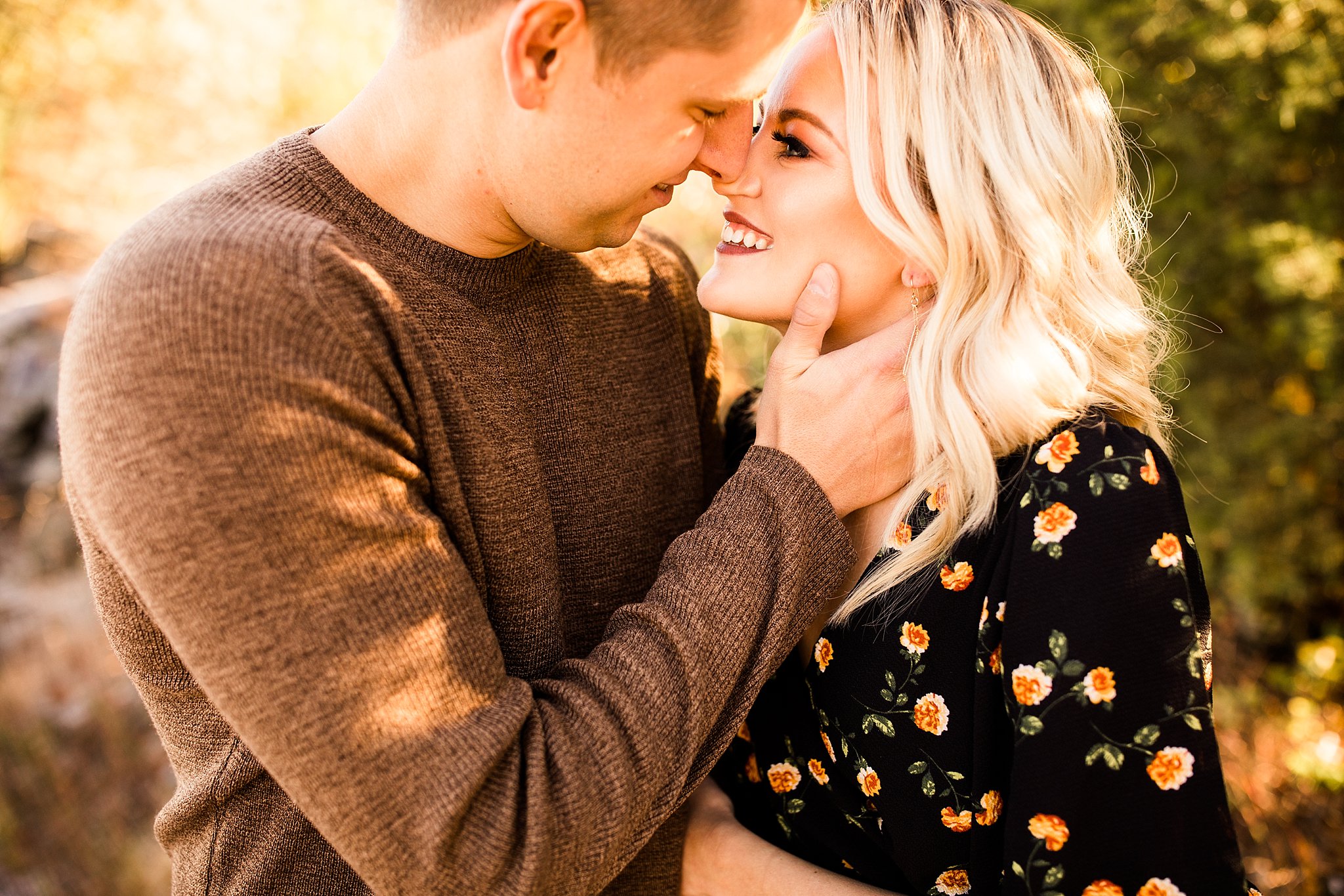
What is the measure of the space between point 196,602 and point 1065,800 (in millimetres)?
1217

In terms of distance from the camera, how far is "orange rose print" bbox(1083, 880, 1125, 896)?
4.64 feet

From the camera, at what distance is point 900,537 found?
1.71 meters

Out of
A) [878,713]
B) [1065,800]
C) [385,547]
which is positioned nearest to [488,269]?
[385,547]

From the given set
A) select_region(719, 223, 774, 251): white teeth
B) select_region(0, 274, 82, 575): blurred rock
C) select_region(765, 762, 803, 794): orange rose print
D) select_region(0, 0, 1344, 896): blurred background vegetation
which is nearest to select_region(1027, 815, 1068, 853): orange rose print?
select_region(765, 762, 803, 794): orange rose print

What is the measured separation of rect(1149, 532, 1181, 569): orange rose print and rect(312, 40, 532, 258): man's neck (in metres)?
1.16

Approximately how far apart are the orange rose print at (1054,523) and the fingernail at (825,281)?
60 cm

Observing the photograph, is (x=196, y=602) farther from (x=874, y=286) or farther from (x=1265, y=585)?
(x=1265, y=585)

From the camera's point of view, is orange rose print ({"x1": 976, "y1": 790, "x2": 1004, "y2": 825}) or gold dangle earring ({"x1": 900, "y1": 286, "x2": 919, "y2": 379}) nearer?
orange rose print ({"x1": 976, "y1": 790, "x2": 1004, "y2": 825})

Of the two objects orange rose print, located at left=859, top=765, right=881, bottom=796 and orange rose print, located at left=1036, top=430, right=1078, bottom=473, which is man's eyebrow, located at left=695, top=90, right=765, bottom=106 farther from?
orange rose print, located at left=859, top=765, right=881, bottom=796

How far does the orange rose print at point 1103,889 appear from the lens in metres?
1.41

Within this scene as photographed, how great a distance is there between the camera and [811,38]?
1912mm

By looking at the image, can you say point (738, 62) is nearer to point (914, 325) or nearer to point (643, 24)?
point (643, 24)

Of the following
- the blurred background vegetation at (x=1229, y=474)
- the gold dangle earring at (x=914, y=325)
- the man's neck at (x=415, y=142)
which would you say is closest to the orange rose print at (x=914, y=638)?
the gold dangle earring at (x=914, y=325)

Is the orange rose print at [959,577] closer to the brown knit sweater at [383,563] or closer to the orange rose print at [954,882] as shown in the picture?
the brown knit sweater at [383,563]
